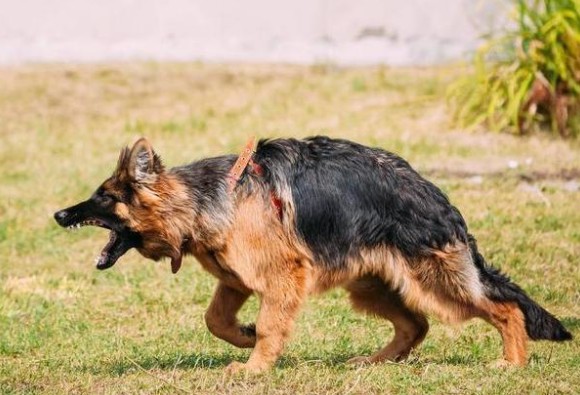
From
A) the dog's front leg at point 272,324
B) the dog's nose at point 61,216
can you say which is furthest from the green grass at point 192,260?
the dog's nose at point 61,216

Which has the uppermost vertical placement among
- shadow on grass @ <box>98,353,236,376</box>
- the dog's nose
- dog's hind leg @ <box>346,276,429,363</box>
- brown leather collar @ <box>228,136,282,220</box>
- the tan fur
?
brown leather collar @ <box>228,136,282,220</box>

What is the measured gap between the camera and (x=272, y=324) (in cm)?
694

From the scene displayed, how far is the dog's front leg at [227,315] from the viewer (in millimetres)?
7234

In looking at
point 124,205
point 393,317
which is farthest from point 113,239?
point 393,317

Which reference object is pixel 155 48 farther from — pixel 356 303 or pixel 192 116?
pixel 356 303

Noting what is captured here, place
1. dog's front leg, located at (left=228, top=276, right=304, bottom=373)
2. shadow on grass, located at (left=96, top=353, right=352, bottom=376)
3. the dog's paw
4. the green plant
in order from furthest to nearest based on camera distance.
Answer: the green plant → the dog's paw → shadow on grass, located at (left=96, top=353, right=352, bottom=376) → dog's front leg, located at (left=228, top=276, right=304, bottom=373)

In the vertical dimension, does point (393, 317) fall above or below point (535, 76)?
below

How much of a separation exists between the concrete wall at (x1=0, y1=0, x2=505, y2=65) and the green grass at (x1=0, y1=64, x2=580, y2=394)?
326 millimetres

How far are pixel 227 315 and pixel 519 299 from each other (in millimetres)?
1696

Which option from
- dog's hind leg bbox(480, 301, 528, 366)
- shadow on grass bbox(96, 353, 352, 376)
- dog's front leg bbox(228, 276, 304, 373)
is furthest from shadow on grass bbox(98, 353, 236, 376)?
dog's hind leg bbox(480, 301, 528, 366)

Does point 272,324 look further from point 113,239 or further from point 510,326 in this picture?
point 510,326

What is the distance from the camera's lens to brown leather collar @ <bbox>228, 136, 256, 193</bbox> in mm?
7043

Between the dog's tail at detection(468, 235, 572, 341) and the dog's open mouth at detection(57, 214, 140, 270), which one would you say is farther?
the dog's tail at detection(468, 235, 572, 341)

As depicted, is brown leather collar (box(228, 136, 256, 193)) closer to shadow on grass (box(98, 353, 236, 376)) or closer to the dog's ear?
the dog's ear
